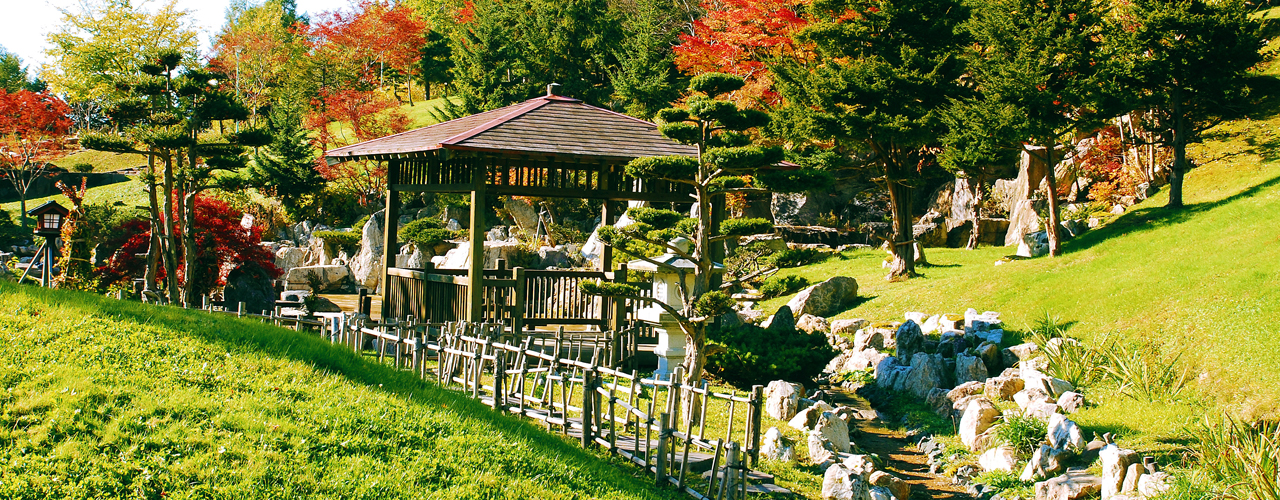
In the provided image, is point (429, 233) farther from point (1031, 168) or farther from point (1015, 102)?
point (1031, 168)

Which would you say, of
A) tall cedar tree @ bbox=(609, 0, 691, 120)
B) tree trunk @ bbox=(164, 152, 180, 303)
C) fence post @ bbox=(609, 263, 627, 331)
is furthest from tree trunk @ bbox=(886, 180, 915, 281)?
tree trunk @ bbox=(164, 152, 180, 303)

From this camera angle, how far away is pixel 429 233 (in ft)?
45.6

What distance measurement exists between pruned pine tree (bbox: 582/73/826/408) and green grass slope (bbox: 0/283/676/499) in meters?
2.28

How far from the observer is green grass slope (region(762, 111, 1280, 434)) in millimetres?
9797

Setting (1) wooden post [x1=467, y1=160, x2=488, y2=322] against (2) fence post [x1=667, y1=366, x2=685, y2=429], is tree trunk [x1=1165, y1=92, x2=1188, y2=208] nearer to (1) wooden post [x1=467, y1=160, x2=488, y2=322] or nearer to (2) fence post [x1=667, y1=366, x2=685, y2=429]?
(1) wooden post [x1=467, y1=160, x2=488, y2=322]

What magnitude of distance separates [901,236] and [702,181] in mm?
11793

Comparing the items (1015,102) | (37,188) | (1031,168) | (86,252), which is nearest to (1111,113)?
(1015,102)

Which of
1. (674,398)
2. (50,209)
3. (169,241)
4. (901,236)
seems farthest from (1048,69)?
(50,209)

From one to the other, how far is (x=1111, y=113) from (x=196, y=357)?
57.8ft

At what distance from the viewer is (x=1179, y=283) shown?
41.8 feet

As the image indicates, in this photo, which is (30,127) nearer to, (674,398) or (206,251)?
(206,251)

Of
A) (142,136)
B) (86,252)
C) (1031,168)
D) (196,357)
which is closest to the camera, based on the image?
(196,357)

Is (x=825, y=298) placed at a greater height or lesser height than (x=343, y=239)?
lesser

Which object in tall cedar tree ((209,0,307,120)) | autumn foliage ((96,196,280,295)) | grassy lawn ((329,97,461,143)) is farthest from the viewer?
tall cedar tree ((209,0,307,120))
